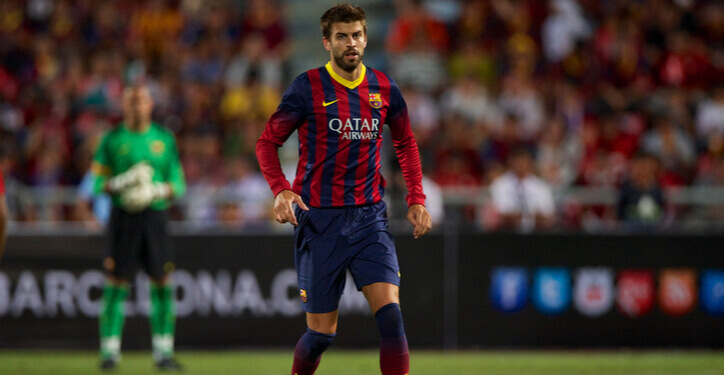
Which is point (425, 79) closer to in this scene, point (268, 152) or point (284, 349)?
point (284, 349)

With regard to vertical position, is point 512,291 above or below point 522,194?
below

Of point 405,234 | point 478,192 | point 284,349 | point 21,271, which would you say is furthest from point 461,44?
point 21,271

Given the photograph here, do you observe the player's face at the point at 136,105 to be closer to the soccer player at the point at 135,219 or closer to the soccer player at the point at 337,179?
the soccer player at the point at 135,219

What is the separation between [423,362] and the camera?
9484mm

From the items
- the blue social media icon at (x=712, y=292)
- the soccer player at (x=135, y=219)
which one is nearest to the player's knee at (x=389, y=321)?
the soccer player at (x=135, y=219)

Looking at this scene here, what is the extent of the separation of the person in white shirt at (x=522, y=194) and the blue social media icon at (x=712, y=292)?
170cm

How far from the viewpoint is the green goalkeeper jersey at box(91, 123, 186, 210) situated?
8922mm

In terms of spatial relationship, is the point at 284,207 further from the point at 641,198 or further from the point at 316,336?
the point at 641,198

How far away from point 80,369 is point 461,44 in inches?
329

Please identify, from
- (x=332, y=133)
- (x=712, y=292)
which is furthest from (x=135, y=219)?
(x=712, y=292)

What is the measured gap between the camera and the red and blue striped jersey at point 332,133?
5723 millimetres

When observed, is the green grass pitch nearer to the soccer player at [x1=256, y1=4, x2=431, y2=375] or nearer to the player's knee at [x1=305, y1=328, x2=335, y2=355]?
the player's knee at [x1=305, y1=328, x2=335, y2=355]

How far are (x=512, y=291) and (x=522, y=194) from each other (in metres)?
1.47

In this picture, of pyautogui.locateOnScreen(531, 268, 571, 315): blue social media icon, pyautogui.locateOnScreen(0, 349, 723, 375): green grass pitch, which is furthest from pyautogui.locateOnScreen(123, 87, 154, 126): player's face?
pyautogui.locateOnScreen(531, 268, 571, 315): blue social media icon
